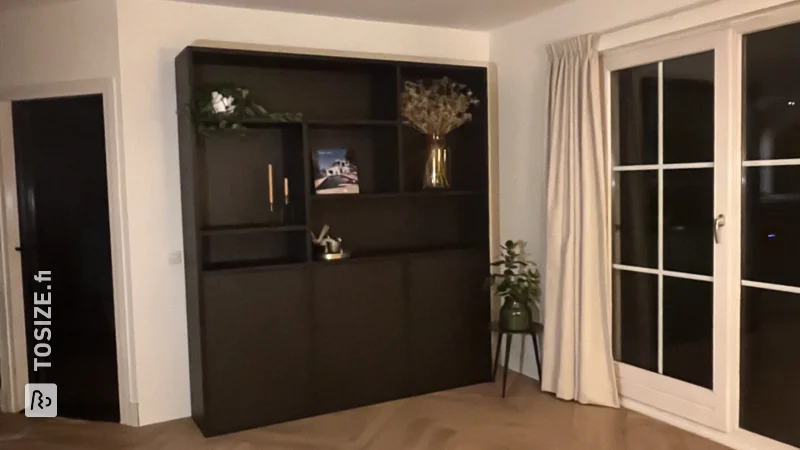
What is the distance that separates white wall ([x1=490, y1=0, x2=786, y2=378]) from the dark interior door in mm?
2556

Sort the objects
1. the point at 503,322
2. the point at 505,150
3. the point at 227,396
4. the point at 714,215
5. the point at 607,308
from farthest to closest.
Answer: the point at 505,150 → the point at 503,322 → the point at 607,308 → the point at 227,396 → the point at 714,215

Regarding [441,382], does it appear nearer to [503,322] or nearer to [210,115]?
[503,322]

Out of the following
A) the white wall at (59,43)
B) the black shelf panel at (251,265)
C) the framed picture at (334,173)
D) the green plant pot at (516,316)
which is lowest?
the green plant pot at (516,316)

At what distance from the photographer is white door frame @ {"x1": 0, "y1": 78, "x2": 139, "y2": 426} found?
3.60 metres

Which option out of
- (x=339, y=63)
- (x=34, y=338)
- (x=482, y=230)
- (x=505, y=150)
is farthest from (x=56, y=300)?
(x=505, y=150)

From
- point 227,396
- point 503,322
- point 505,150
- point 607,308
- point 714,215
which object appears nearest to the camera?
point 714,215

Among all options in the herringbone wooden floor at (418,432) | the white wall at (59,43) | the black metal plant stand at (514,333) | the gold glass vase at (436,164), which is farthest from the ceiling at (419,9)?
the herringbone wooden floor at (418,432)

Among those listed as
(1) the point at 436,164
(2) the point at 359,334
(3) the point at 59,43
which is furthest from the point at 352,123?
(3) the point at 59,43

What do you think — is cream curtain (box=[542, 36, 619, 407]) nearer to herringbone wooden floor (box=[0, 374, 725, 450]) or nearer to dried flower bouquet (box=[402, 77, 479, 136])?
herringbone wooden floor (box=[0, 374, 725, 450])

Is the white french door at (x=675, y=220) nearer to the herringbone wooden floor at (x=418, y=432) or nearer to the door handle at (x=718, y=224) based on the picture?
the door handle at (x=718, y=224)

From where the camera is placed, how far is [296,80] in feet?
12.9

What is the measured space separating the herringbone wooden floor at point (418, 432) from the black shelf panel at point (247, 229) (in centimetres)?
108

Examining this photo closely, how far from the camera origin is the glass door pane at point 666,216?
3.34m

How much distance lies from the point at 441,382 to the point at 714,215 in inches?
73.9
